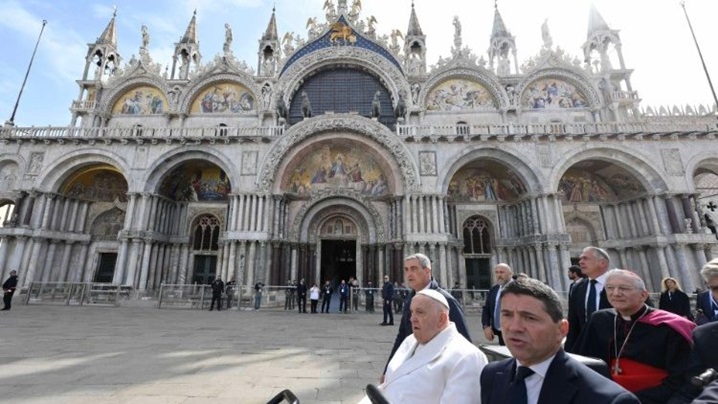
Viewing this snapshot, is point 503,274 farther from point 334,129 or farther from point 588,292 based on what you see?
point 334,129

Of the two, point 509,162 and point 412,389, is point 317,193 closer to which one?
point 509,162

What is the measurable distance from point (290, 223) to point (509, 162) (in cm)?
1248

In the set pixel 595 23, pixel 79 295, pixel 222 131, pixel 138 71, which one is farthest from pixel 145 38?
pixel 595 23

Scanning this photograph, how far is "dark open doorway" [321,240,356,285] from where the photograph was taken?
21.4m

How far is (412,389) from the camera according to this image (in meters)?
2.09

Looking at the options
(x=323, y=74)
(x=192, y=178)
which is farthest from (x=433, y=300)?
(x=323, y=74)

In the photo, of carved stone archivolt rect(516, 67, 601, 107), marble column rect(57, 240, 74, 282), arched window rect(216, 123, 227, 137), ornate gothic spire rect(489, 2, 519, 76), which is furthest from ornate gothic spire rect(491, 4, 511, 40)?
marble column rect(57, 240, 74, 282)

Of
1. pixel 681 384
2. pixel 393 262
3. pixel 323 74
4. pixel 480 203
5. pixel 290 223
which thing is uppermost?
pixel 323 74

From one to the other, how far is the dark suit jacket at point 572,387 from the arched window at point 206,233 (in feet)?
68.8

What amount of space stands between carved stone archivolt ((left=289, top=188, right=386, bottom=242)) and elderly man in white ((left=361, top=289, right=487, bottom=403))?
1561cm

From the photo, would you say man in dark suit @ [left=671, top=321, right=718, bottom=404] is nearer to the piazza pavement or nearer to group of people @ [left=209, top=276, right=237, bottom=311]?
the piazza pavement

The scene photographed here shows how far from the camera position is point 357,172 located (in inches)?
749

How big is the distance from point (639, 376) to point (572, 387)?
1.74m

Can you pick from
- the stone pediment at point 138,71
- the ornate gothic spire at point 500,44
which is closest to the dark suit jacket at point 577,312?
the ornate gothic spire at point 500,44
